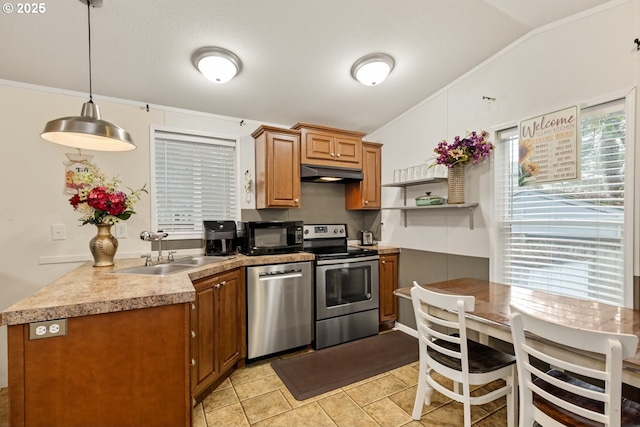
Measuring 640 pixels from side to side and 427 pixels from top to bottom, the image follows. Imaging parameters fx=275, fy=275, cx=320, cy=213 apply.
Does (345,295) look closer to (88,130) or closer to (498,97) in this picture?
(498,97)

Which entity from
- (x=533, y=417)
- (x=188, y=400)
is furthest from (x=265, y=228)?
(x=533, y=417)

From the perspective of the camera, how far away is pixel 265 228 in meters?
2.81

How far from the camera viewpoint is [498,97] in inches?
94.5

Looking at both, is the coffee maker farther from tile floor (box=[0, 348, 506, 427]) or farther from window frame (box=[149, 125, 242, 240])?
tile floor (box=[0, 348, 506, 427])

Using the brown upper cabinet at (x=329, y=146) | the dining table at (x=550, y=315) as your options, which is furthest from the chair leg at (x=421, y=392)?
the brown upper cabinet at (x=329, y=146)

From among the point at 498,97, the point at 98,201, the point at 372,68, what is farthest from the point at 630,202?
the point at 98,201

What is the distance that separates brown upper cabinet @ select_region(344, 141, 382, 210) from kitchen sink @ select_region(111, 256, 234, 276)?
1.75 m

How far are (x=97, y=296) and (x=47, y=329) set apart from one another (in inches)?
7.4

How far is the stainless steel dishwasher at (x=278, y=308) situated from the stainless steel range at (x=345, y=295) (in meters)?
0.12

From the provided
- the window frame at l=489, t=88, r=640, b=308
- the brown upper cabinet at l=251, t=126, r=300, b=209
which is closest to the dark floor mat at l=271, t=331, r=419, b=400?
the brown upper cabinet at l=251, t=126, r=300, b=209

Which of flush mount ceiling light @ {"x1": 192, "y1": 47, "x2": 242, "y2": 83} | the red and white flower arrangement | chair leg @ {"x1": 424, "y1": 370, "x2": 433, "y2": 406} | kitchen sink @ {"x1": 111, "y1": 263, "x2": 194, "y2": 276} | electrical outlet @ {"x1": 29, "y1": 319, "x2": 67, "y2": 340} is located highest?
flush mount ceiling light @ {"x1": 192, "y1": 47, "x2": 242, "y2": 83}

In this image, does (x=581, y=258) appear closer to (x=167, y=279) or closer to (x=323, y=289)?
(x=323, y=289)

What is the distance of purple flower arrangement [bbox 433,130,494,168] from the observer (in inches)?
94.7

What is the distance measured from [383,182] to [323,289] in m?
1.66
